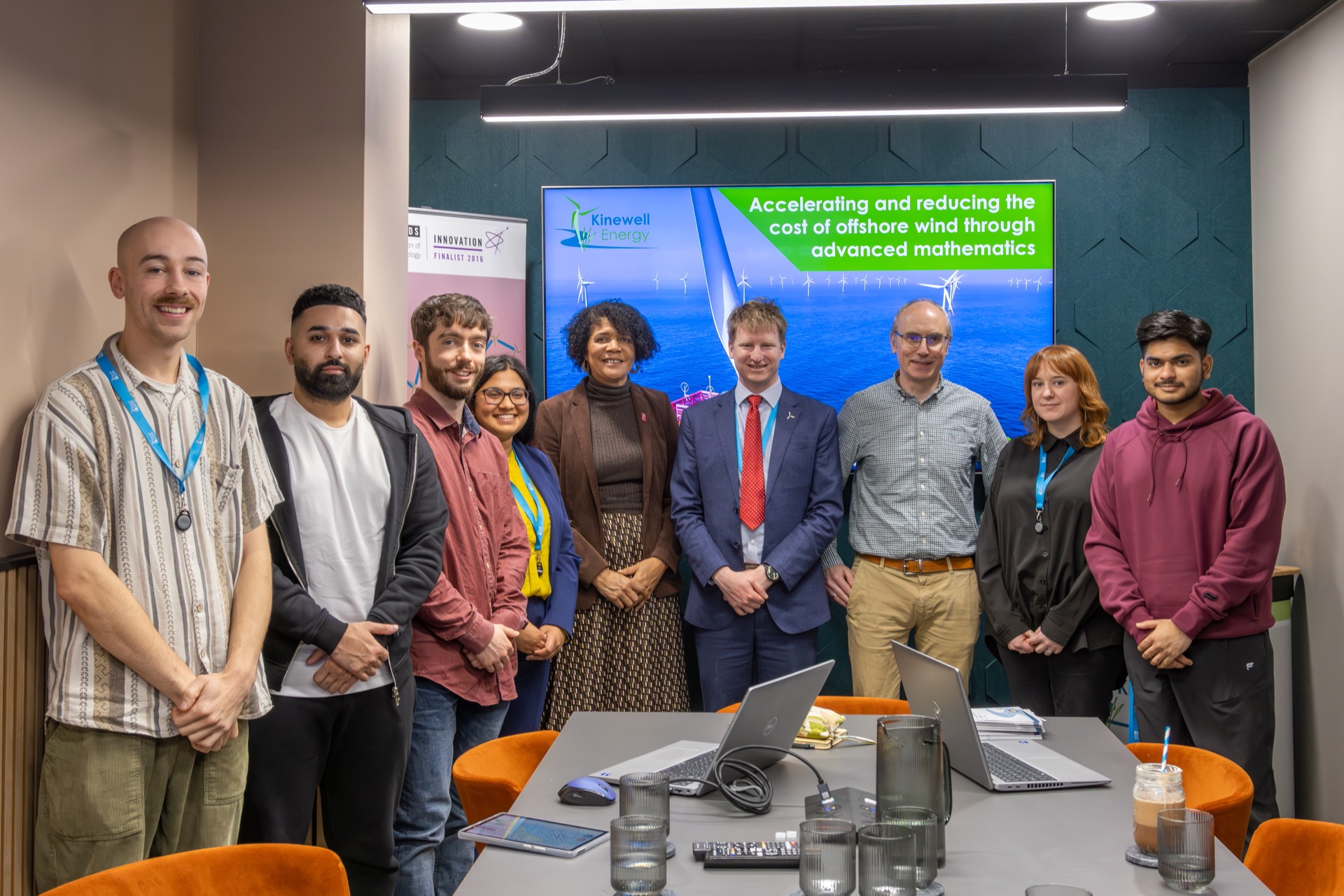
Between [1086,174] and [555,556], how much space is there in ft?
10.8

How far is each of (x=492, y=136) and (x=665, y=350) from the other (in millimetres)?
1389

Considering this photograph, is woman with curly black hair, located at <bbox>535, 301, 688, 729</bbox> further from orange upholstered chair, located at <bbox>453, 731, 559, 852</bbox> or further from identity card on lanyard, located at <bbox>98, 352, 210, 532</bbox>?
identity card on lanyard, located at <bbox>98, 352, 210, 532</bbox>

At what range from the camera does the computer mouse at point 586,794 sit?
2064 millimetres

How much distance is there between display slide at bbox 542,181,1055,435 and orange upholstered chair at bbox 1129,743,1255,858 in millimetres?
2698

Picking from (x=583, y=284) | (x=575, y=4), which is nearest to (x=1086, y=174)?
(x=583, y=284)

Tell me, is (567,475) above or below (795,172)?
below

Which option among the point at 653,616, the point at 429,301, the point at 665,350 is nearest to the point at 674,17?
the point at 665,350

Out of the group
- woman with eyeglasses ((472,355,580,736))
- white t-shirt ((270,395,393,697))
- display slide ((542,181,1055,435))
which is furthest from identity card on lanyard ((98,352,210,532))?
display slide ((542,181,1055,435))

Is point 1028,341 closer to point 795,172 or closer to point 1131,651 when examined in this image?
point 795,172

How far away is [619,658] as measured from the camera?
14.1 ft

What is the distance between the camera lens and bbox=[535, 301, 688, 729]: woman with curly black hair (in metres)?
4.24

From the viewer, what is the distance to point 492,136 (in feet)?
18.1

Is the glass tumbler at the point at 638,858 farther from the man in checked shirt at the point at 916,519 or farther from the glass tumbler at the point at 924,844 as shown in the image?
the man in checked shirt at the point at 916,519

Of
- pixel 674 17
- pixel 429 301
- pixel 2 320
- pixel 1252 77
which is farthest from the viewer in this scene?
pixel 1252 77
